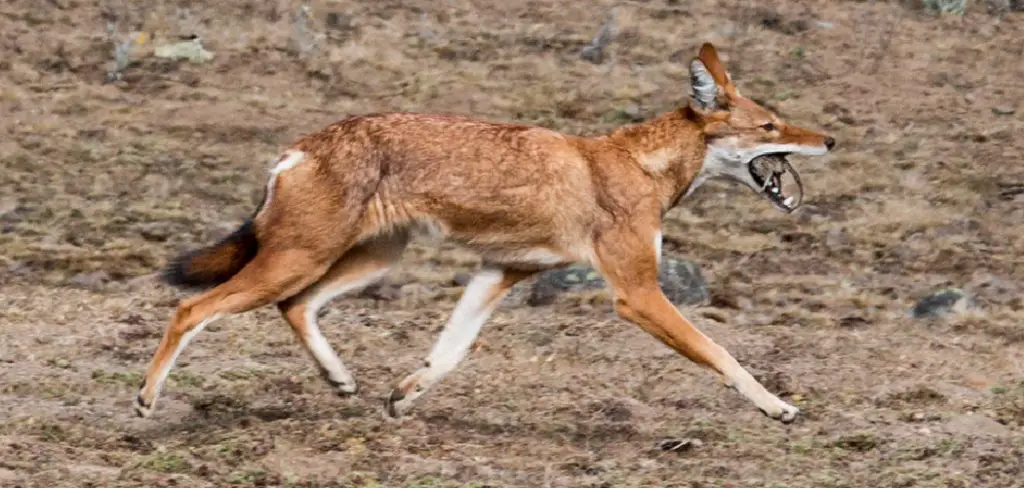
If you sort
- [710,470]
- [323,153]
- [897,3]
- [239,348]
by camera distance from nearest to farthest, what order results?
1. [710,470]
2. [323,153]
3. [239,348]
4. [897,3]

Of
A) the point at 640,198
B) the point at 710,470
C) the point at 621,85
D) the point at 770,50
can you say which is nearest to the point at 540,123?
the point at 621,85

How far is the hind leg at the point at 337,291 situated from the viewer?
7152 mm

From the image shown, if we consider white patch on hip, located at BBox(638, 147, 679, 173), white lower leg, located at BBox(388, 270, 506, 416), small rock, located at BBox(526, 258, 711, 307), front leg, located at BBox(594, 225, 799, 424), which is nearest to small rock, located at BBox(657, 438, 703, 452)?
front leg, located at BBox(594, 225, 799, 424)

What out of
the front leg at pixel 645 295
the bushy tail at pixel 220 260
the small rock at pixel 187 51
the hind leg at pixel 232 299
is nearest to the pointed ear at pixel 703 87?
the front leg at pixel 645 295

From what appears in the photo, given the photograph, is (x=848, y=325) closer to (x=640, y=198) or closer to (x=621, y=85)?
(x=640, y=198)

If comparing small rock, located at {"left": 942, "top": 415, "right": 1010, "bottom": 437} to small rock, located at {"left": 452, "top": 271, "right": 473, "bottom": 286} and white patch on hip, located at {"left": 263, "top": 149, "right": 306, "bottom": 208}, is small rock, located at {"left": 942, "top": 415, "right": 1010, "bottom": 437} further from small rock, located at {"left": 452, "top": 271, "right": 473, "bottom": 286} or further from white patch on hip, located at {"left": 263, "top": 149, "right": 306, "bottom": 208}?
small rock, located at {"left": 452, "top": 271, "right": 473, "bottom": 286}

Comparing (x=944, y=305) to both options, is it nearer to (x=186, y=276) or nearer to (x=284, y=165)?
(x=284, y=165)

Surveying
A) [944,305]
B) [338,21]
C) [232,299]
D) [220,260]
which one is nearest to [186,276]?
[220,260]

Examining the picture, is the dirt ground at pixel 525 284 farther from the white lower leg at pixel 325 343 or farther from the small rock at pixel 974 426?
the white lower leg at pixel 325 343

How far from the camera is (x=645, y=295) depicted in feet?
22.6

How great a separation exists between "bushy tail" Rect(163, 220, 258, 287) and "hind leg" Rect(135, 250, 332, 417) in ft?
0.73

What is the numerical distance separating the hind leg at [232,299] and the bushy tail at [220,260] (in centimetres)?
22

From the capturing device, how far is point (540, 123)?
12.7 meters

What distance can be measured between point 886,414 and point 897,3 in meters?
8.99
